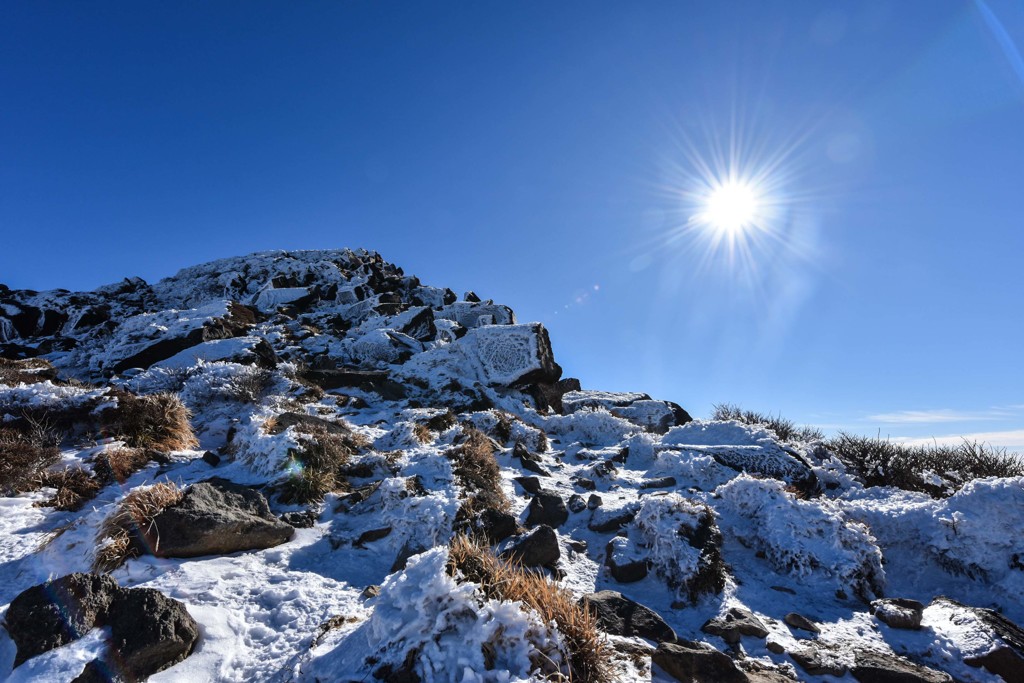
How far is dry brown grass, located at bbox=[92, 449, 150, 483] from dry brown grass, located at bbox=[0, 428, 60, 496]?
46 cm

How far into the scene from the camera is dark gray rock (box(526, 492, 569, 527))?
18.0ft

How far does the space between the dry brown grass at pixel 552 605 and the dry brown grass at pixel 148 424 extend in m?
5.72

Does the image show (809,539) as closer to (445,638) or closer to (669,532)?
(669,532)

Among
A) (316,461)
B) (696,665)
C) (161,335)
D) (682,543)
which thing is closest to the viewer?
(696,665)

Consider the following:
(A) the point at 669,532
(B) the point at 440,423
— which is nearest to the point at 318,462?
(B) the point at 440,423

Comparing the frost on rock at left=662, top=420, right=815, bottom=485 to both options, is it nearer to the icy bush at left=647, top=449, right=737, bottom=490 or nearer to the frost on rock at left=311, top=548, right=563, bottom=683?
the icy bush at left=647, top=449, right=737, bottom=490

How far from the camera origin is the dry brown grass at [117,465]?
16.6ft

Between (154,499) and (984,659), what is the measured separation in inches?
274

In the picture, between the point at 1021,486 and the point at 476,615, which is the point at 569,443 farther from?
the point at 476,615

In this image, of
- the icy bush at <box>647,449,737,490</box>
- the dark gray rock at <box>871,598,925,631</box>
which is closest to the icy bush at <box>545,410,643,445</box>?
the icy bush at <box>647,449,737,490</box>

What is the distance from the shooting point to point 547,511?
18.4 feet

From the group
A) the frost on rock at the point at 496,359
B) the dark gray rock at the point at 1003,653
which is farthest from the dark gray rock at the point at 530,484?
the frost on rock at the point at 496,359

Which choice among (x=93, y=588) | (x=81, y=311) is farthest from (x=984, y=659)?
(x=81, y=311)

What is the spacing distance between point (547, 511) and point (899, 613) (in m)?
3.48
